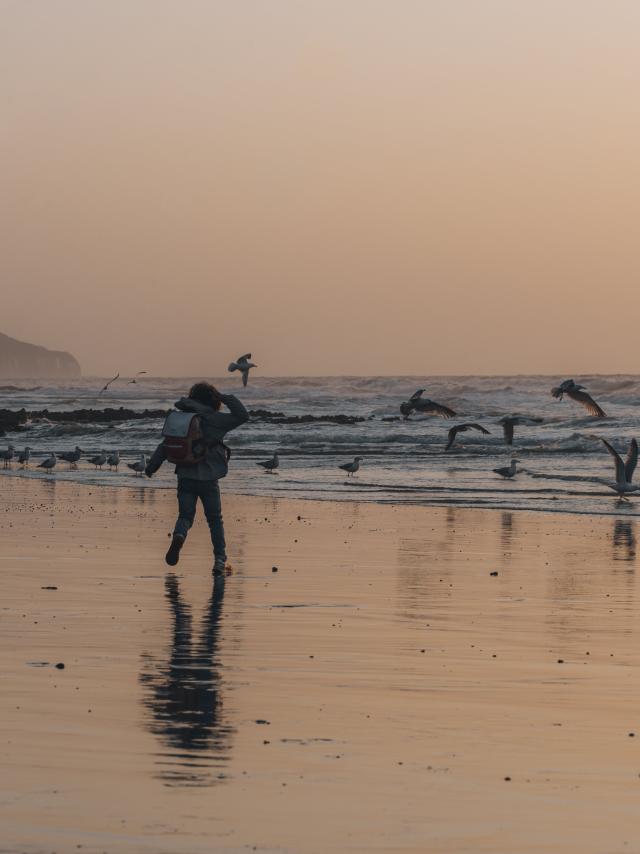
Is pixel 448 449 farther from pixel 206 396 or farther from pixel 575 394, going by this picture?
pixel 206 396

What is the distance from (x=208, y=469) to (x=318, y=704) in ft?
22.1

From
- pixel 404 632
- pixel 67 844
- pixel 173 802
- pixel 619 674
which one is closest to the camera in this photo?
pixel 67 844

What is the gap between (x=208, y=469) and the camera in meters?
14.9

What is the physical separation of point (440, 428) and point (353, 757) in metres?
46.5

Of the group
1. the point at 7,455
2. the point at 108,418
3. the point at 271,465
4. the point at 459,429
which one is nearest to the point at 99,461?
the point at 7,455

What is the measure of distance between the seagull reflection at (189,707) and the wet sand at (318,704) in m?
0.02

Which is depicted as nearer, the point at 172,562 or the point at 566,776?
the point at 566,776

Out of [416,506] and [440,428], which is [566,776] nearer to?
[416,506]

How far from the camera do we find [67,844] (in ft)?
18.5

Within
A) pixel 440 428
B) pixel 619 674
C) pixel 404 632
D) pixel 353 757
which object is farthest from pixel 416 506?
pixel 440 428

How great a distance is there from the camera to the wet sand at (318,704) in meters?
6.04

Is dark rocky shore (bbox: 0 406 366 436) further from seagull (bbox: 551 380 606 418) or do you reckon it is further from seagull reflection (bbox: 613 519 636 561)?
seagull reflection (bbox: 613 519 636 561)

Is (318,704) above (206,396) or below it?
below

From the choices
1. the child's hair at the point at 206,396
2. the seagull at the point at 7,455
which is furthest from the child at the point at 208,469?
the seagull at the point at 7,455
